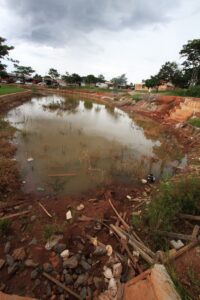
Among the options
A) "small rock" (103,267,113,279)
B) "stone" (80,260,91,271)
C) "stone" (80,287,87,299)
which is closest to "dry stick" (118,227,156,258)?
"small rock" (103,267,113,279)

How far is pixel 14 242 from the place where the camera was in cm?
321

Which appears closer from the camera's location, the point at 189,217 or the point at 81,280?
the point at 81,280

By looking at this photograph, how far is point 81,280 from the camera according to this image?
2668 mm

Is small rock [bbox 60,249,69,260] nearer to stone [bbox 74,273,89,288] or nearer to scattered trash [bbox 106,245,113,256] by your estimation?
stone [bbox 74,273,89,288]

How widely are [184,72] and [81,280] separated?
4537cm

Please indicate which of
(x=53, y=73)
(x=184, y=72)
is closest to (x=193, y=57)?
(x=184, y=72)

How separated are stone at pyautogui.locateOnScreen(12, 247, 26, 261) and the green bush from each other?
2421mm

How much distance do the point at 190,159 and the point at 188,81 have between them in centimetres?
3806

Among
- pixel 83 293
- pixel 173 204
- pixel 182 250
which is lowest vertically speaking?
pixel 83 293

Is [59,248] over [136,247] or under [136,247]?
under

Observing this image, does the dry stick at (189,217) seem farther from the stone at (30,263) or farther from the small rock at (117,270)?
the stone at (30,263)

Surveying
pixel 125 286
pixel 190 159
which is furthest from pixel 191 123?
pixel 125 286

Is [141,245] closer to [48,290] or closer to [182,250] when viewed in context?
[182,250]

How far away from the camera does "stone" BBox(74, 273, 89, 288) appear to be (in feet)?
8.60
